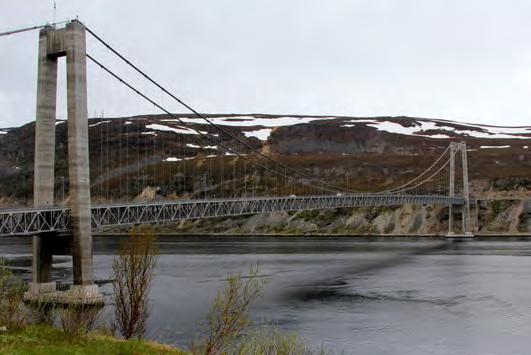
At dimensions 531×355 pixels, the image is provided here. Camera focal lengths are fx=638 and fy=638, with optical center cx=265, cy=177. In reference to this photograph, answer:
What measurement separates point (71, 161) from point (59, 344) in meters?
21.4

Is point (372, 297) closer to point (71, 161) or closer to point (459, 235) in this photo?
point (71, 161)

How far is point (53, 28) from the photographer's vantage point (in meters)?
34.6

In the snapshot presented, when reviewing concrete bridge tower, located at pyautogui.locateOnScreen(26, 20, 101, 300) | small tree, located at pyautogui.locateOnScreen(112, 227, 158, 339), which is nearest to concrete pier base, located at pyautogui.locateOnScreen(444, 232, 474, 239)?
concrete bridge tower, located at pyautogui.locateOnScreen(26, 20, 101, 300)

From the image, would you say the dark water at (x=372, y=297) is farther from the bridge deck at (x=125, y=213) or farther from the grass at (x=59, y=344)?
the grass at (x=59, y=344)

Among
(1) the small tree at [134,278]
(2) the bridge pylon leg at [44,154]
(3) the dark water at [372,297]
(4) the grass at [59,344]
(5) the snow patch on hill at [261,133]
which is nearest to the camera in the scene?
(4) the grass at [59,344]

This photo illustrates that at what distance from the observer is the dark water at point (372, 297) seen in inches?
972

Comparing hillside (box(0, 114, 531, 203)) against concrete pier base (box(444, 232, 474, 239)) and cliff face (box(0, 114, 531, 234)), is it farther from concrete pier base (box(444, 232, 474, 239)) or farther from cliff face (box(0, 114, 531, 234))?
concrete pier base (box(444, 232, 474, 239))

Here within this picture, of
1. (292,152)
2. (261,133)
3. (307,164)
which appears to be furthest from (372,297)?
(261,133)

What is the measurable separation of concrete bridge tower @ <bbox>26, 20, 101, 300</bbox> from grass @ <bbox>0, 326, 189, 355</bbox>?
18244 mm

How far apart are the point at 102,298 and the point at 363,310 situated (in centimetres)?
1284

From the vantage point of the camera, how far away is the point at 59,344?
40.3 feet

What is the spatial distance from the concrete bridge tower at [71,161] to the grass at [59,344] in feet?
59.9

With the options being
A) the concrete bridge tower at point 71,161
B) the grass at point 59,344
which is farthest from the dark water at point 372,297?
the grass at point 59,344

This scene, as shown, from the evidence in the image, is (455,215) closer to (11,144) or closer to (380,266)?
(380,266)
